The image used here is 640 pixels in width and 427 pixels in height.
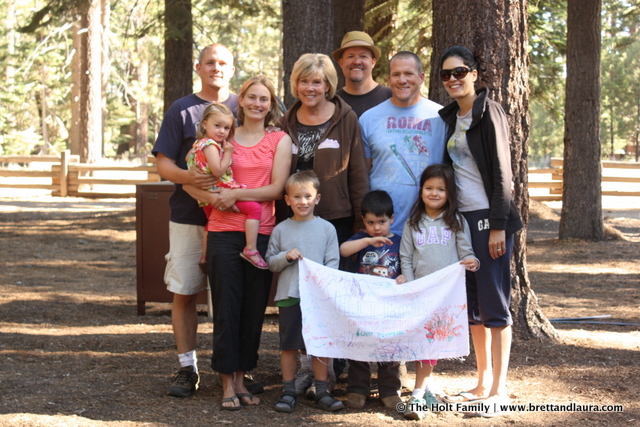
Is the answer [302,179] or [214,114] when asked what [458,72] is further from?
[214,114]

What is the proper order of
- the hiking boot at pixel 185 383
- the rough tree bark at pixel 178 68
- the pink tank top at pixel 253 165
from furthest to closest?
the rough tree bark at pixel 178 68 < the hiking boot at pixel 185 383 < the pink tank top at pixel 253 165

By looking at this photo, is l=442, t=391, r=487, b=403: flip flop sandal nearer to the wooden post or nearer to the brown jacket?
the brown jacket

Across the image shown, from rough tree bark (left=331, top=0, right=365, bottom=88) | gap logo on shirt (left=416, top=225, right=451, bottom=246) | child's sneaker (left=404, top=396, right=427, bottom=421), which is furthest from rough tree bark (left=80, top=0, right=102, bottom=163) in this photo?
child's sneaker (left=404, top=396, right=427, bottom=421)

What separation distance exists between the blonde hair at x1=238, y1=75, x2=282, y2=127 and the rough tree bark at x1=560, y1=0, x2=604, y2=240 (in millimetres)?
9045

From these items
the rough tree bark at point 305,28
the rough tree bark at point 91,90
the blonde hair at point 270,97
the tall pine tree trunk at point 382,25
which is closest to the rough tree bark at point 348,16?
the tall pine tree trunk at point 382,25

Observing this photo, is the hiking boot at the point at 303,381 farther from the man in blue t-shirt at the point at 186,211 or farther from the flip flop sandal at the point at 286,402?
the man in blue t-shirt at the point at 186,211

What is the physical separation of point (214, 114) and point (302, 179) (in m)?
0.65

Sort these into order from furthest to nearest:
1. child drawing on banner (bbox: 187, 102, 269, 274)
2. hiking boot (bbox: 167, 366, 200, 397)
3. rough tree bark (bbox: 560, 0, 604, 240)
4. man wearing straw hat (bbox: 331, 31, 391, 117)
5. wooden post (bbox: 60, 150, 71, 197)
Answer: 1. wooden post (bbox: 60, 150, 71, 197)
2. rough tree bark (bbox: 560, 0, 604, 240)
3. man wearing straw hat (bbox: 331, 31, 391, 117)
4. hiking boot (bbox: 167, 366, 200, 397)
5. child drawing on banner (bbox: 187, 102, 269, 274)

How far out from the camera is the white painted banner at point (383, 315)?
4039 millimetres

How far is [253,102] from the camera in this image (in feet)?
13.7

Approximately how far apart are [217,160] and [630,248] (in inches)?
387

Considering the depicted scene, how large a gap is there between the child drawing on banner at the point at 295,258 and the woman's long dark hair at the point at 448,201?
0.50 meters

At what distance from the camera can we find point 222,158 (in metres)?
4.11

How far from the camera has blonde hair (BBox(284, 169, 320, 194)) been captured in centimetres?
403
